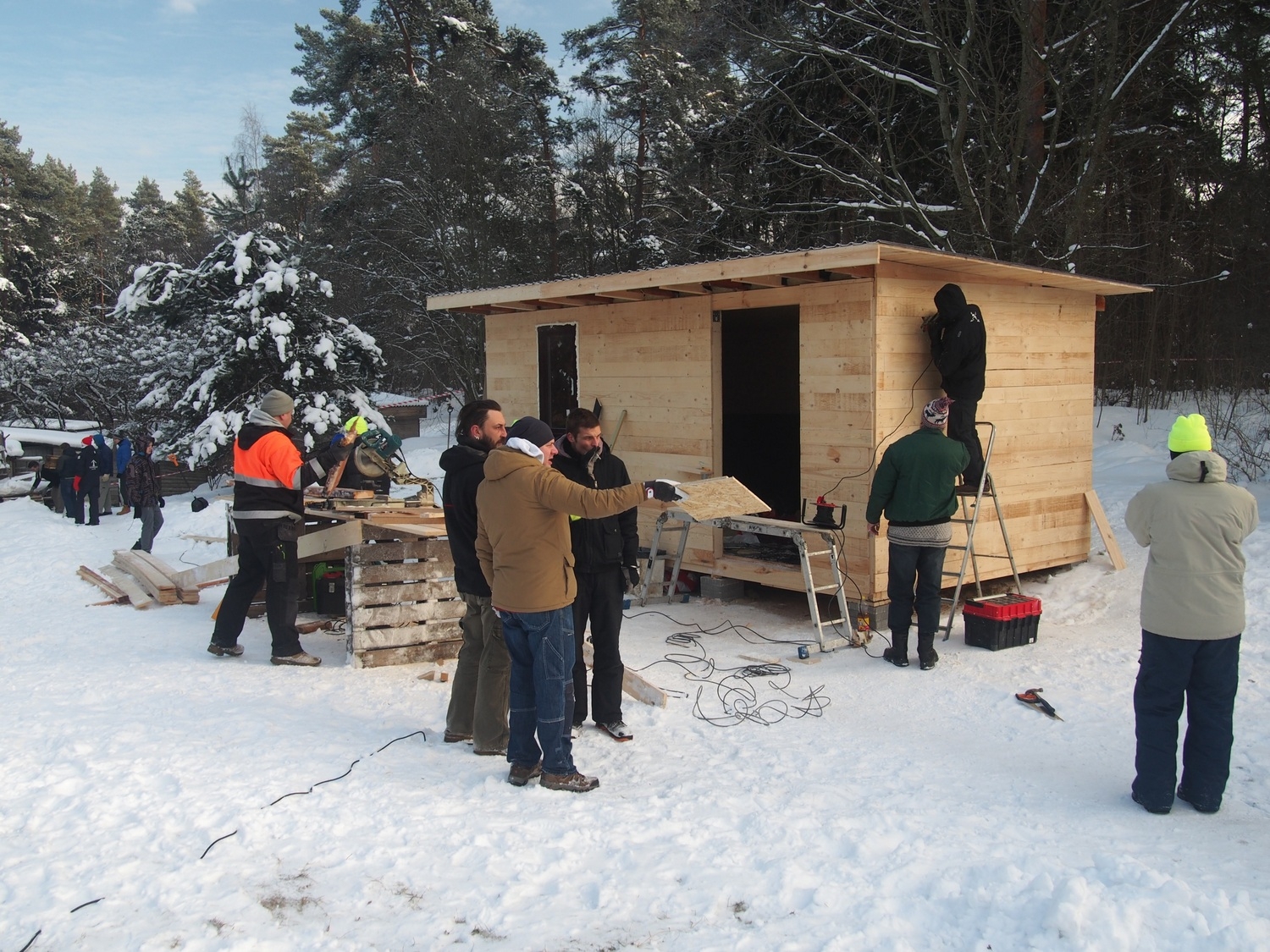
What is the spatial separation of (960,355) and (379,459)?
16.8ft

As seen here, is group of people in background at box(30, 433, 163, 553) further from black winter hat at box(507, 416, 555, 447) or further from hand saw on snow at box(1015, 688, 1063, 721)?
hand saw on snow at box(1015, 688, 1063, 721)

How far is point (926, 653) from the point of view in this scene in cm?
662

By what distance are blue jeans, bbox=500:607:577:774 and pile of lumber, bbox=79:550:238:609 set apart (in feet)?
15.6

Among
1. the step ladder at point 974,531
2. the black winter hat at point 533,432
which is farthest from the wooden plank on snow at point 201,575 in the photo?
the step ladder at point 974,531

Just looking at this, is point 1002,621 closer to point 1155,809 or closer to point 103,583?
point 1155,809

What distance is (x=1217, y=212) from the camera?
1628cm

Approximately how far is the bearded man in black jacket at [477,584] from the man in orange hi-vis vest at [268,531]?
225 cm

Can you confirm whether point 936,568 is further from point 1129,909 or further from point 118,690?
point 118,690

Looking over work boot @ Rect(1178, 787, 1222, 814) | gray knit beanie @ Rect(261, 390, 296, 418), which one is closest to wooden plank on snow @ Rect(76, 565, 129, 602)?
gray knit beanie @ Rect(261, 390, 296, 418)

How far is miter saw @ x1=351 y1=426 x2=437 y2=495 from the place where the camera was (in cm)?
852

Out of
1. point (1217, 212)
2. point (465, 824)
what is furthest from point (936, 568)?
point (1217, 212)

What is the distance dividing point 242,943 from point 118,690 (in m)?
3.53

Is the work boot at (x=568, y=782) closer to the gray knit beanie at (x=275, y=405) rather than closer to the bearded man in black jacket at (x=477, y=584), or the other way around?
the bearded man in black jacket at (x=477, y=584)

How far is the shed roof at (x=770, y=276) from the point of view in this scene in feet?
23.0
